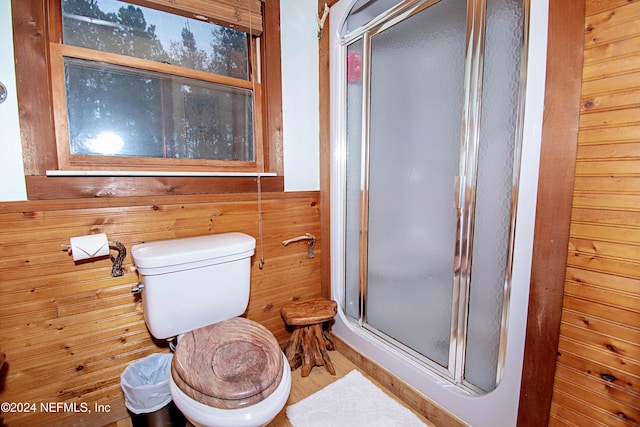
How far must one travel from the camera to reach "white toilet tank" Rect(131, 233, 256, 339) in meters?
1.05

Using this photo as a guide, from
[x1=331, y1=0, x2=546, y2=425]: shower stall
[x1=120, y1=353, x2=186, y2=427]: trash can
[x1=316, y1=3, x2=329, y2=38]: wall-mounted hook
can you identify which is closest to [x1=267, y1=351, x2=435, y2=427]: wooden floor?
[x1=331, y1=0, x2=546, y2=425]: shower stall

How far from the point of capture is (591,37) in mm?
770

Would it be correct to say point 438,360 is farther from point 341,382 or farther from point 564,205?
point 564,205

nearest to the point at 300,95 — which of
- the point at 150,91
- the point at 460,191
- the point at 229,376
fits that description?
the point at 150,91

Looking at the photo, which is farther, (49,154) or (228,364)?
(49,154)

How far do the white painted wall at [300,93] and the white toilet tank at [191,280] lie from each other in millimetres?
608

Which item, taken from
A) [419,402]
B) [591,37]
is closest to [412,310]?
[419,402]

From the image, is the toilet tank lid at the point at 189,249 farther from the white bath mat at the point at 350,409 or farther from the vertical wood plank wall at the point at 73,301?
the white bath mat at the point at 350,409

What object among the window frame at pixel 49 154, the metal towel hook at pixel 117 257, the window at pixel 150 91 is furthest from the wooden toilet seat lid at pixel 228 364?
the window at pixel 150 91

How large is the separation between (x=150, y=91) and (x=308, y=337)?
1519 mm

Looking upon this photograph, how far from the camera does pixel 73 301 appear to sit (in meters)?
1.14

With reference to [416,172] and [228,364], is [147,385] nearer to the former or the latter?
[228,364]

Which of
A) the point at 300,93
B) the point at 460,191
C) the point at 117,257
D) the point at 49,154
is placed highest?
the point at 300,93

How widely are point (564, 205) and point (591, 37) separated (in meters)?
0.47
